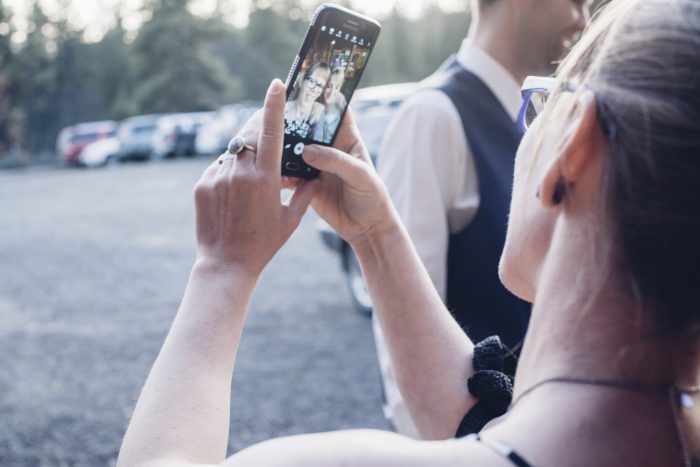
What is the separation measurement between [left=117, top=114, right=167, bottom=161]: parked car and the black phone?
28.1m

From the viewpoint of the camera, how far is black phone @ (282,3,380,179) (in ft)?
5.09

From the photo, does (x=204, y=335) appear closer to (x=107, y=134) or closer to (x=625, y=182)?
(x=625, y=182)

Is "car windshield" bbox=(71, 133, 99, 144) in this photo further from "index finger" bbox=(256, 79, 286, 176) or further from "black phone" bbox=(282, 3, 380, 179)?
"index finger" bbox=(256, 79, 286, 176)

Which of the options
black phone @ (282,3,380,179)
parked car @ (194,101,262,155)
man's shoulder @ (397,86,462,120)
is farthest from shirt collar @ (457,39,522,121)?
parked car @ (194,101,262,155)

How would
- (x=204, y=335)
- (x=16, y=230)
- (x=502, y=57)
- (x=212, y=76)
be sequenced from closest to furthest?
1. (x=204, y=335)
2. (x=502, y=57)
3. (x=16, y=230)
4. (x=212, y=76)

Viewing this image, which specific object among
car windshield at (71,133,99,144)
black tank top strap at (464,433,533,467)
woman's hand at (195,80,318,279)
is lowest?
car windshield at (71,133,99,144)

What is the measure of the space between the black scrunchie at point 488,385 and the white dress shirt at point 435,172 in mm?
728

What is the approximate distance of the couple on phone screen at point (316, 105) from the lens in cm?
157

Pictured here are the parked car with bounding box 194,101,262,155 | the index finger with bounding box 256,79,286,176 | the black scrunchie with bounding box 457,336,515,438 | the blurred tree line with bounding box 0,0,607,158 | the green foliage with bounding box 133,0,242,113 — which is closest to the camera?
the index finger with bounding box 256,79,286,176

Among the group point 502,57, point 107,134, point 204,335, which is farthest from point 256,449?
point 107,134

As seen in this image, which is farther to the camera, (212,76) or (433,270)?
(212,76)

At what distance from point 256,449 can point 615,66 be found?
2.10 feet

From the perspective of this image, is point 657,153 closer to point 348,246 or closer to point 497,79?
point 497,79

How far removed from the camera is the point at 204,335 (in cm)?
120
